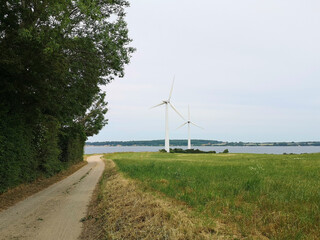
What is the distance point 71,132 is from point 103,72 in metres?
11.2

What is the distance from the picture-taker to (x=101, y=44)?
13.6 m

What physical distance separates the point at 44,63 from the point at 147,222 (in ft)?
26.1

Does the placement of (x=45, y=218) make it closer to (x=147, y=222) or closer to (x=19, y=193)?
(x=147, y=222)

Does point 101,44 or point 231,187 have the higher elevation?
point 101,44

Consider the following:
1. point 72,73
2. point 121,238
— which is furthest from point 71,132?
point 121,238

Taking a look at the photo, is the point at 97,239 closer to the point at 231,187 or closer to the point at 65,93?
→ the point at 231,187

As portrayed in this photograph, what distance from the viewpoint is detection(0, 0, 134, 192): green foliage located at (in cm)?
1042

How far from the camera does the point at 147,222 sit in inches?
250

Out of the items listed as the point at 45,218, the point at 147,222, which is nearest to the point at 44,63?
the point at 45,218

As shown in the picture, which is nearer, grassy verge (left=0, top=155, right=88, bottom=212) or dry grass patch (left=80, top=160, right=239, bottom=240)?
dry grass patch (left=80, top=160, right=239, bottom=240)

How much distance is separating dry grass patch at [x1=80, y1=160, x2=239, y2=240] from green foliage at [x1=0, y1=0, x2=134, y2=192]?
6.19 m

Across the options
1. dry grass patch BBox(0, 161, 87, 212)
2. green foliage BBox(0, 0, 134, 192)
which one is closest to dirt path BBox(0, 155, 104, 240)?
dry grass patch BBox(0, 161, 87, 212)

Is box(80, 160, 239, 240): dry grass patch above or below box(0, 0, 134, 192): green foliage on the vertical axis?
below

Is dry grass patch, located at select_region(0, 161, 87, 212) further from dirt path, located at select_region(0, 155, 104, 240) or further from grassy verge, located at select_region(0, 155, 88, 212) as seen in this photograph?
dirt path, located at select_region(0, 155, 104, 240)
